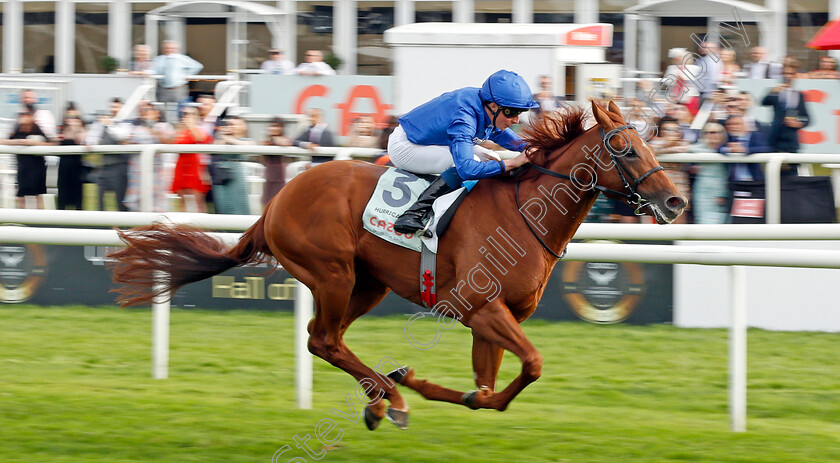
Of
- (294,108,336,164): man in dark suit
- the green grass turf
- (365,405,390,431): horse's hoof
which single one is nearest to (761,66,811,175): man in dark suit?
the green grass turf

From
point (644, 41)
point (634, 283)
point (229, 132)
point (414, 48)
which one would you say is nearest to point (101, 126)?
point (229, 132)

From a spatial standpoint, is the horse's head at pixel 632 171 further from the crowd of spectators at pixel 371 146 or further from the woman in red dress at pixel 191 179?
the woman in red dress at pixel 191 179

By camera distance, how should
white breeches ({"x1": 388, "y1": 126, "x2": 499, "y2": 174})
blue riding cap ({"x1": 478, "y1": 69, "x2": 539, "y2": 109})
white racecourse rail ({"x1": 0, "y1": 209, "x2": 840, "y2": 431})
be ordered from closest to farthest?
blue riding cap ({"x1": 478, "y1": 69, "x2": 539, "y2": 109}) → white breeches ({"x1": 388, "y1": 126, "x2": 499, "y2": 174}) → white racecourse rail ({"x1": 0, "y1": 209, "x2": 840, "y2": 431})

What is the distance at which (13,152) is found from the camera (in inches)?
280

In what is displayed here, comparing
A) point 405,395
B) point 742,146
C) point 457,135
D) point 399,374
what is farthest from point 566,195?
point 742,146

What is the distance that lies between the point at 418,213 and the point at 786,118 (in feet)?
13.8

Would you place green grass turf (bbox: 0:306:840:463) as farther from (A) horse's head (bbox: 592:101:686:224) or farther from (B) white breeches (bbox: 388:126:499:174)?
(B) white breeches (bbox: 388:126:499:174)

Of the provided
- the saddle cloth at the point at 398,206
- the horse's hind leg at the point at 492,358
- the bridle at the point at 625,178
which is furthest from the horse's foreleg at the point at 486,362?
the bridle at the point at 625,178

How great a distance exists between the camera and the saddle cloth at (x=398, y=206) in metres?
4.10

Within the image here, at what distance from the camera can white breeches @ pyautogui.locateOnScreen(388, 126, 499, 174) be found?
4250 millimetres

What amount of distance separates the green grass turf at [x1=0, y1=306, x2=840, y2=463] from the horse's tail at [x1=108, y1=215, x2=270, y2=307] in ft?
1.80

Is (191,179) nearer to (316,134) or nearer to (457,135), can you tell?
(316,134)

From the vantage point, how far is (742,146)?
666 cm

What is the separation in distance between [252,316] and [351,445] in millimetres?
2639
